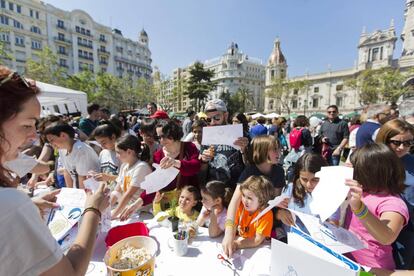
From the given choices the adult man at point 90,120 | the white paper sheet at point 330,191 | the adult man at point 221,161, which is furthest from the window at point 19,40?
the white paper sheet at point 330,191

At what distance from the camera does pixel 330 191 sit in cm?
103

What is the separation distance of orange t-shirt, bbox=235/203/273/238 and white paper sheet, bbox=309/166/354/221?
21.4 inches

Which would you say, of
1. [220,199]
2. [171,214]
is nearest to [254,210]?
[220,199]

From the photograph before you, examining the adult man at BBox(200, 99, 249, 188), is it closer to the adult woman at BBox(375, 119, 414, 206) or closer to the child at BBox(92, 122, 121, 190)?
the child at BBox(92, 122, 121, 190)

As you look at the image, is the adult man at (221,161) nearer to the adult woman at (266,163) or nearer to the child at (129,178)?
the adult woman at (266,163)

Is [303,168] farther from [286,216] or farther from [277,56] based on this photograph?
[277,56]

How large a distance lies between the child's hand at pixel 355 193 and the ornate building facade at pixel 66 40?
108ft

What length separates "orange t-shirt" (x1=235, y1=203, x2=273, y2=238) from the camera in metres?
1.49

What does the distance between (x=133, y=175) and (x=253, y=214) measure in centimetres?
118

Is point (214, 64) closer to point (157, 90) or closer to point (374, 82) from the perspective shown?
point (157, 90)

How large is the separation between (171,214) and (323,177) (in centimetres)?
116

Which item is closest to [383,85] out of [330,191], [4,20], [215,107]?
[215,107]

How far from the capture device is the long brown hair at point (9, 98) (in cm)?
73

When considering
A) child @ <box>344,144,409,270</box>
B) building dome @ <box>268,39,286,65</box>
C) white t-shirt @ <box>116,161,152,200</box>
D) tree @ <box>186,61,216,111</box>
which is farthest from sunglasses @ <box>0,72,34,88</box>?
building dome @ <box>268,39,286,65</box>
